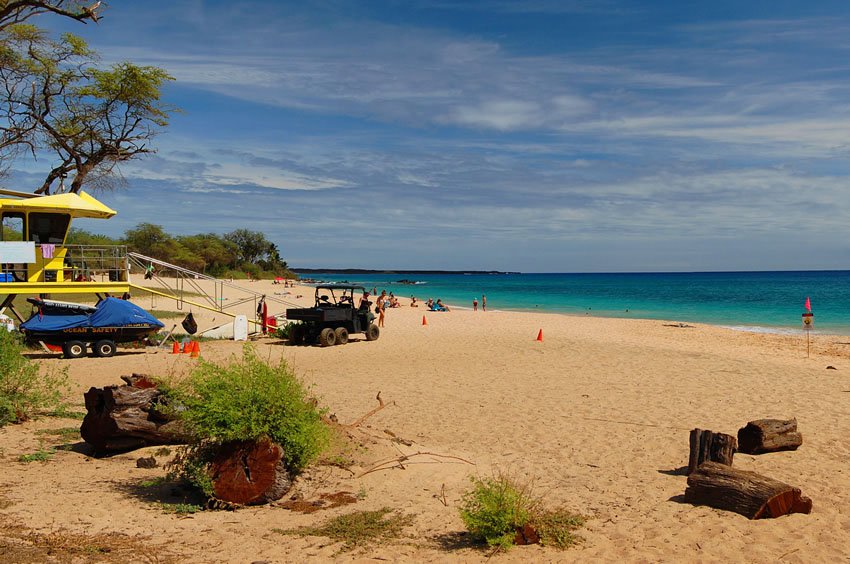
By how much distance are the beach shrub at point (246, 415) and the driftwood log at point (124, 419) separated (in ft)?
5.17

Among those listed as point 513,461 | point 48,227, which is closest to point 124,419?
point 513,461

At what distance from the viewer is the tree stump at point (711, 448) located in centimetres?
709

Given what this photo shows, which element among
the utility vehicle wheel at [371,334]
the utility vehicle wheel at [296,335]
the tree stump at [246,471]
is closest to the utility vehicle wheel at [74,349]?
the utility vehicle wheel at [296,335]

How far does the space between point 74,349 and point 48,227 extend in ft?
14.5

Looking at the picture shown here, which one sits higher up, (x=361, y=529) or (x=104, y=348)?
(x=104, y=348)

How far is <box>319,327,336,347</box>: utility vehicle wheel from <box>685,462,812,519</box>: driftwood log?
592 inches

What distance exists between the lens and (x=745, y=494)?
6.00 m

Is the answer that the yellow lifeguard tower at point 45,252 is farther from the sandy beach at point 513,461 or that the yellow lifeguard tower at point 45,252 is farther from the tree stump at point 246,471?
the tree stump at point 246,471

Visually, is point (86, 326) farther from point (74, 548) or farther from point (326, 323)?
point (74, 548)

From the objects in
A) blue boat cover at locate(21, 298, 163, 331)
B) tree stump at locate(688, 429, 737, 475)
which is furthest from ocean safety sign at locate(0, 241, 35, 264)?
tree stump at locate(688, 429, 737, 475)

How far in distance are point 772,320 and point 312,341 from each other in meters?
32.0

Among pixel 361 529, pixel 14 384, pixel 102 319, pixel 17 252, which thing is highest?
pixel 17 252

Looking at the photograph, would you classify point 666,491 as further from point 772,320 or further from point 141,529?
point 772,320

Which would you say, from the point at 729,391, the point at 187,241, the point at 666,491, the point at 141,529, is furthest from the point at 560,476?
the point at 187,241
